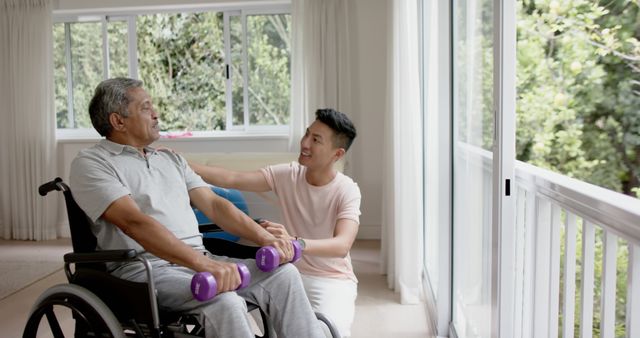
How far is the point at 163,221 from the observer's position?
6.13 feet

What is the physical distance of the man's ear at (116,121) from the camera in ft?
6.25

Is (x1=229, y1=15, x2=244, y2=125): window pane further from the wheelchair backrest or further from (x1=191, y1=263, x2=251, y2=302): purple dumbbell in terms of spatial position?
(x1=191, y1=263, x2=251, y2=302): purple dumbbell

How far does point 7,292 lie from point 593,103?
4.52 meters

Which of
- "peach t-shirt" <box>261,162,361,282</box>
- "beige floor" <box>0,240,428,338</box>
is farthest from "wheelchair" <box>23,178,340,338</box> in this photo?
"beige floor" <box>0,240,428,338</box>

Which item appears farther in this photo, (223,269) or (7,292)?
(7,292)

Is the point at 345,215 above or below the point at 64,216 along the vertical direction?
above

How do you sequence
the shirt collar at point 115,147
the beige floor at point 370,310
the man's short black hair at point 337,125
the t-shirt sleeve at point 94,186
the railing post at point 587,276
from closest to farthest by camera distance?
1. the railing post at point 587,276
2. the t-shirt sleeve at point 94,186
3. the shirt collar at point 115,147
4. the man's short black hair at point 337,125
5. the beige floor at point 370,310

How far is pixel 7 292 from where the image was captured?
12.2 feet

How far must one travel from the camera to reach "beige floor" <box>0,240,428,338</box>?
2984mm

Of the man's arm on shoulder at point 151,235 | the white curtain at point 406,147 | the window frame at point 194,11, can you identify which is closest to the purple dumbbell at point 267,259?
the man's arm on shoulder at point 151,235

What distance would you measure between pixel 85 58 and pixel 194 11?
1.16m

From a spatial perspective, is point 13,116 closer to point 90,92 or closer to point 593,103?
point 90,92

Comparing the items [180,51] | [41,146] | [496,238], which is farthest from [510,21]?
[41,146]

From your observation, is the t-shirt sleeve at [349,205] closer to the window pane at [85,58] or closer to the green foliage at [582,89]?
the green foliage at [582,89]
